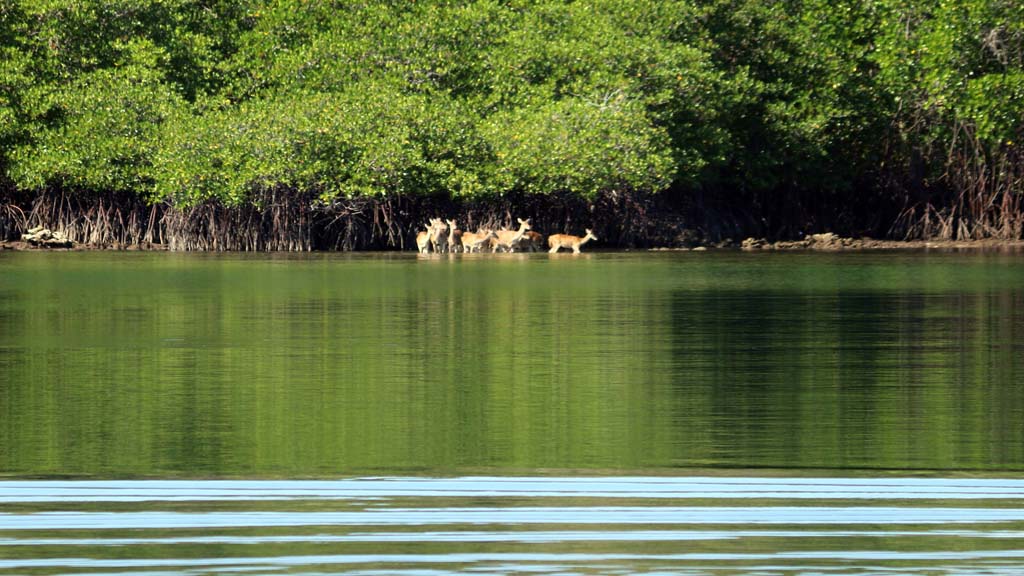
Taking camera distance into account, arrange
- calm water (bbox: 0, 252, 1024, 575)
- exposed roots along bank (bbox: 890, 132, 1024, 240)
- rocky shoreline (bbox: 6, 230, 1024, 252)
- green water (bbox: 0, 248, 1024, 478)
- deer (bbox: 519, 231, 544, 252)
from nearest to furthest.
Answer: calm water (bbox: 0, 252, 1024, 575) → green water (bbox: 0, 248, 1024, 478) → deer (bbox: 519, 231, 544, 252) → rocky shoreline (bbox: 6, 230, 1024, 252) → exposed roots along bank (bbox: 890, 132, 1024, 240)

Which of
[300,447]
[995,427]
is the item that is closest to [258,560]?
[300,447]

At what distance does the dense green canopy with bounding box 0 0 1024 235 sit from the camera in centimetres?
2908

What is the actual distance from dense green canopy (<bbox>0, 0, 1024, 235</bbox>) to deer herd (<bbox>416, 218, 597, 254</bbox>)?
77 centimetres

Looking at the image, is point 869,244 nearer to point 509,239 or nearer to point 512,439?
point 509,239

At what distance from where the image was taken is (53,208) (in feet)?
106

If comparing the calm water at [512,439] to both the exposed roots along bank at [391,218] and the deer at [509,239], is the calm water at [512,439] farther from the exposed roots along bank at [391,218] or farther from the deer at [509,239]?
the exposed roots along bank at [391,218]

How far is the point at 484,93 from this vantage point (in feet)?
104

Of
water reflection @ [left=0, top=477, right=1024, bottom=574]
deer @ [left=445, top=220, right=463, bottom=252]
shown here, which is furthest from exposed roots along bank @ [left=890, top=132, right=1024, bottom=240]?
water reflection @ [left=0, top=477, right=1024, bottom=574]

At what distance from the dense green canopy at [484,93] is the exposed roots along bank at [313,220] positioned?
0.51 metres

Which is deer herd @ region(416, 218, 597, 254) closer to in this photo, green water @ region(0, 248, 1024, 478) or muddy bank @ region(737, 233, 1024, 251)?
muddy bank @ region(737, 233, 1024, 251)

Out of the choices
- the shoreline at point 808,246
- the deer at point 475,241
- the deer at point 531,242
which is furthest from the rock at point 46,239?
the deer at point 531,242

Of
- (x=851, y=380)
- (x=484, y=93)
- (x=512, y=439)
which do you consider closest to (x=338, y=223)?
(x=484, y=93)

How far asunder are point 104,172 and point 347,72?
14.7 ft

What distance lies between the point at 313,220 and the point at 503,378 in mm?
24239
